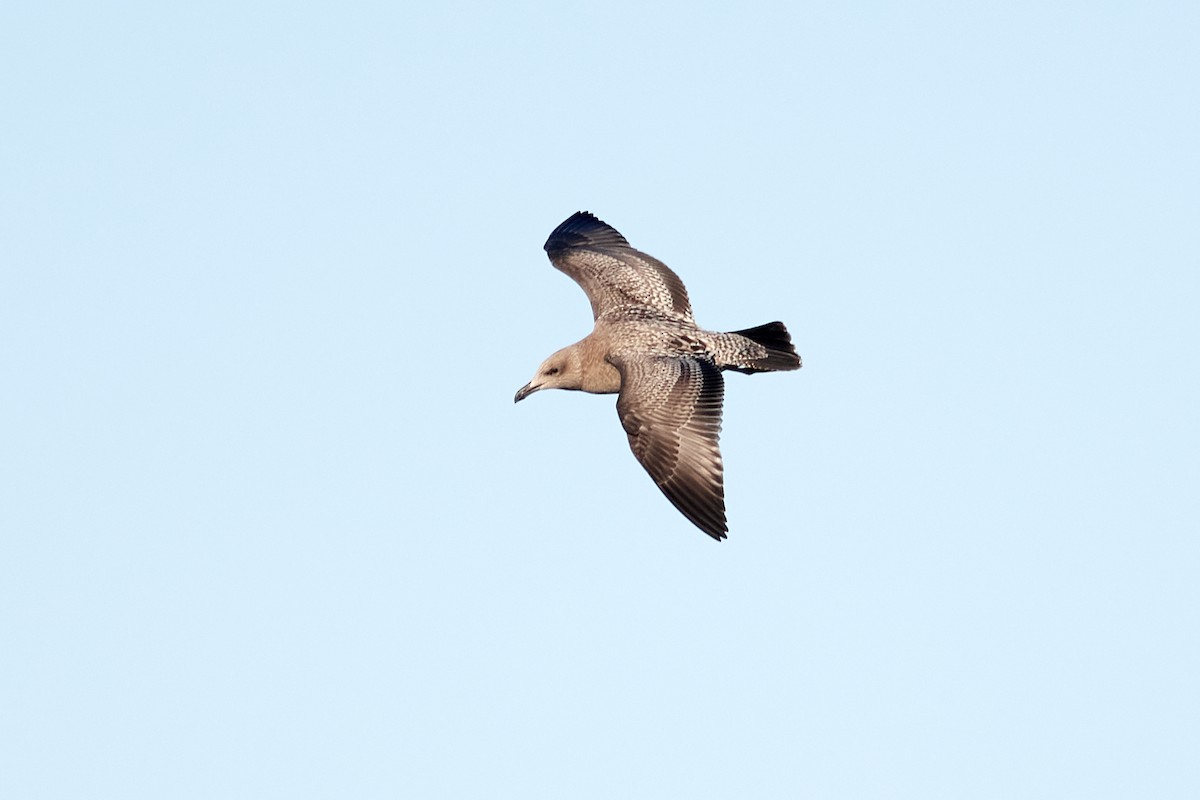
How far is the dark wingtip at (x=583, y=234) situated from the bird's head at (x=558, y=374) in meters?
4.05

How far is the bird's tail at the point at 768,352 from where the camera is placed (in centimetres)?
2447

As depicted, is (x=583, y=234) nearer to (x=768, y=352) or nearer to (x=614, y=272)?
(x=614, y=272)

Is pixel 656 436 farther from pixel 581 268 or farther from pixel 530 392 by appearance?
pixel 581 268

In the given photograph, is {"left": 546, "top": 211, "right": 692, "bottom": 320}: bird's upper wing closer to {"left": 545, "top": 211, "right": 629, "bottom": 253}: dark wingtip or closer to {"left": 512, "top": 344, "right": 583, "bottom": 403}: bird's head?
{"left": 545, "top": 211, "right": 629, "bottom": 253}: dark wingtip

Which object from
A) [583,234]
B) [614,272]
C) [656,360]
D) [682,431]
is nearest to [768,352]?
[656,360]

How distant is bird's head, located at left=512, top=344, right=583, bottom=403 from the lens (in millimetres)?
25031

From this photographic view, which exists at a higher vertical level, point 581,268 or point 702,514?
point 581,268

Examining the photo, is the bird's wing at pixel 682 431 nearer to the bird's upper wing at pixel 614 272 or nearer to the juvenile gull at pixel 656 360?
the juvenile gull at pixel 656 360

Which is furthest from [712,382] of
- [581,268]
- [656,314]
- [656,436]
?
[581,268]

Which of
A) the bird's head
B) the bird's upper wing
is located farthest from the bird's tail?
the bird's head

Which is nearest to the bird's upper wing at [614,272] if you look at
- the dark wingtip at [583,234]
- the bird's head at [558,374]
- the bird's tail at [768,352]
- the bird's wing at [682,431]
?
the dark wingtip at [583,234]

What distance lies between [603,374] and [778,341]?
251 centimetres

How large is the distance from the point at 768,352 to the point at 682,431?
2903mm

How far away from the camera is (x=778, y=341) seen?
81.3ft
